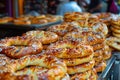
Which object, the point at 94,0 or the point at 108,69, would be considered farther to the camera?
the point at 94,0

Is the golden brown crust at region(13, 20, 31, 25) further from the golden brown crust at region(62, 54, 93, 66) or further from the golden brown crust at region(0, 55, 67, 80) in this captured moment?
the golden brown crust at region(0, 55, 67, 80)

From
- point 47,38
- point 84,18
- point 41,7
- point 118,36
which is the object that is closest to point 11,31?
point 84,18

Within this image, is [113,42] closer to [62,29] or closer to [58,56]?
[62,29]

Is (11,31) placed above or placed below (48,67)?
below

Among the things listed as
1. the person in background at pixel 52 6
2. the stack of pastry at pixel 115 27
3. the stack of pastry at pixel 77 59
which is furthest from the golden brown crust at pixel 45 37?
the person in background at pixel 52 6

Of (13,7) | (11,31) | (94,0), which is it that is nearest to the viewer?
(11,31)

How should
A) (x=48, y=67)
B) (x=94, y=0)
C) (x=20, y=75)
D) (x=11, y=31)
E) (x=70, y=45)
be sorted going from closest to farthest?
(x=20, y=75) < (x=48, y=67) < (x=70, y=45) < (x=11, y=31) < (x=94, y=0)

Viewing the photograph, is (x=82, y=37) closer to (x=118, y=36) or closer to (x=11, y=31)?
(x=118, y=36)
